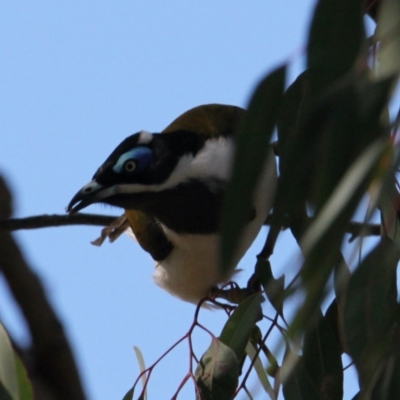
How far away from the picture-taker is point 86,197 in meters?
2.60

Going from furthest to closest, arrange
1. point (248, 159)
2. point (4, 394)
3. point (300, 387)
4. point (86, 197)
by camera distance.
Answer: point (86, 197) < point (300, 387) < point (4, 394) < point (248, 159)

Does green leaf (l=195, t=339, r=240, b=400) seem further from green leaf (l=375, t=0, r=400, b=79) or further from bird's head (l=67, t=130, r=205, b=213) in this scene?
green leaf (l=375, t=0, r=400, b=79)

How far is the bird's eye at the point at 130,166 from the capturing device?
2.66 meters

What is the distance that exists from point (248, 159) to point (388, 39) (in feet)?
0.76

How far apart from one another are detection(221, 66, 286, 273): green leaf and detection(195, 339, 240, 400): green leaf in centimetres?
85

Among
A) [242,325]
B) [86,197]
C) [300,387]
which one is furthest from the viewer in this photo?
[86,197]

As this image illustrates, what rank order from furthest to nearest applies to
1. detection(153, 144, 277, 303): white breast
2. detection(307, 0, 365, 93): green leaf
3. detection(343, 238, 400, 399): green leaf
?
detection(153, 144, 277, 303): white breast → detection(343, 238, 400, 399): green leaf → detection(307, 0, 365, 93): green leaf

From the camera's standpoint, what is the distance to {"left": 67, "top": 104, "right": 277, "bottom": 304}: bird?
104 inches

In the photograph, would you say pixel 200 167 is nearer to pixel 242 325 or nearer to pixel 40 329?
pixel 40 329

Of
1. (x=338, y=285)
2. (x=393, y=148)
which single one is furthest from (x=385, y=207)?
(x=393, y=148)

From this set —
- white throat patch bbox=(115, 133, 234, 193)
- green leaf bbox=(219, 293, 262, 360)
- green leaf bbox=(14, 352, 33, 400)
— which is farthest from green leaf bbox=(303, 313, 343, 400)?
white throat patch bbox=(115, 133, 234, 193)

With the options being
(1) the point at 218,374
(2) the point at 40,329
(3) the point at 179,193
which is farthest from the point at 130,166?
(1) the point at 218,374

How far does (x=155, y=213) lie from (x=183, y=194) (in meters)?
0.11

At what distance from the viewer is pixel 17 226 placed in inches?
104
